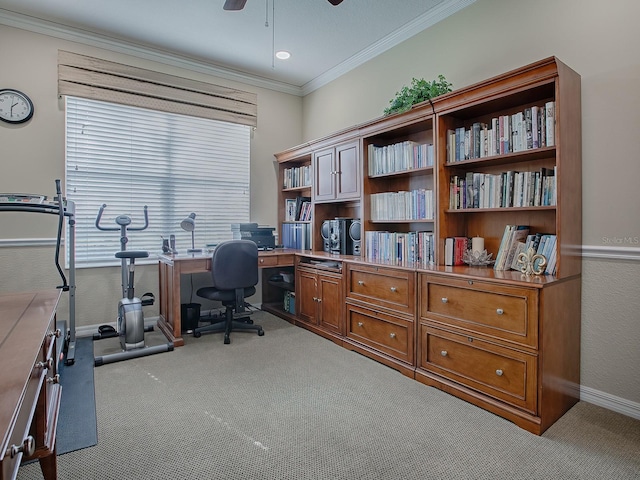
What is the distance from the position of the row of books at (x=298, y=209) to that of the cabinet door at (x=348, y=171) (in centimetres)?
59

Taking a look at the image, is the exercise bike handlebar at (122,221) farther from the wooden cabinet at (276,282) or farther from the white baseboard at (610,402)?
the white baseboard at (610,402)

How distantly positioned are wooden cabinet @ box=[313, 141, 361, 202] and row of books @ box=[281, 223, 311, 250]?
17.0 inches

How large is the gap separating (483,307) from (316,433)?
1172mm

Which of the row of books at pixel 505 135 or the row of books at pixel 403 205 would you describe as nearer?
the row of books at pixel 505 135

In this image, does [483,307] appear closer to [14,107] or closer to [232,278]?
[232,278]

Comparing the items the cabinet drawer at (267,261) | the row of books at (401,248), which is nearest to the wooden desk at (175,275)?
the cabinet drawer at (267,261)

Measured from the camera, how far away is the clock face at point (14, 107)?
314 cm

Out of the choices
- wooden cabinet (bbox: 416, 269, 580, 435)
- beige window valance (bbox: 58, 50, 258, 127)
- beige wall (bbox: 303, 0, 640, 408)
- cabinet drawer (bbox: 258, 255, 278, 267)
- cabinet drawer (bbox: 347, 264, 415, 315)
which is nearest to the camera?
wooden cabinet (bbox: 416, 269, 580, 435)

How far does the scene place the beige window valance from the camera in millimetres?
3407

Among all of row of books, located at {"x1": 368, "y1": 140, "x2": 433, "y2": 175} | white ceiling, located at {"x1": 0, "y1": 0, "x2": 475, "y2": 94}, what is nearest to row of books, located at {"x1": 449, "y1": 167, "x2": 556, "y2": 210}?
row of books, located at {"x1": 368, "y1": 140, "x2": 433, "y2": 175}

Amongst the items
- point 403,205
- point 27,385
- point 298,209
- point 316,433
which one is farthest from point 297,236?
point 27,385

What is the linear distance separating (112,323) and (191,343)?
3.10ft

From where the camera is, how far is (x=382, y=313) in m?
2.87

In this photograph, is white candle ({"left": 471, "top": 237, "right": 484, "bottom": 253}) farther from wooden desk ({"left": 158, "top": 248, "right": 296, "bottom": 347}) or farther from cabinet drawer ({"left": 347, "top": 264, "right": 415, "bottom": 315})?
wooden desk ({"left": 158, "top": 248, "right": 296, "bottom": 347})
